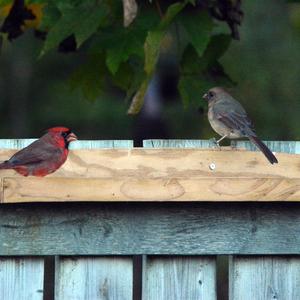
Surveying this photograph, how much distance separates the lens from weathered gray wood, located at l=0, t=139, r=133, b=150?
4.73 meters

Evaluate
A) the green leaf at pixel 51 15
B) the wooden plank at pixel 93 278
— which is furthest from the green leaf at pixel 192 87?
the wooden plank at pixel 93 278

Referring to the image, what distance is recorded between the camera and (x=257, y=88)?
1109 cm

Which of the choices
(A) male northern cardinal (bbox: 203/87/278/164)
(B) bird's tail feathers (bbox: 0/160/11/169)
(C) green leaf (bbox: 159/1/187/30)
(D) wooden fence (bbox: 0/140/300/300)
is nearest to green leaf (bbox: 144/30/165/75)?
(C) green leaf (bbox: 159/1/187/30)

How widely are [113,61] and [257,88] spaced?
20.3 feet

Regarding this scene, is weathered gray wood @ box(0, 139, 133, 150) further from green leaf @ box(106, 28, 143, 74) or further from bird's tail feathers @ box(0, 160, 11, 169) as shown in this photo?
green leaf @ box(106, 28, 143, 74)

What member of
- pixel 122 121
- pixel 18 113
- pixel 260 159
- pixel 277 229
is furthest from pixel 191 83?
pixel 18 113

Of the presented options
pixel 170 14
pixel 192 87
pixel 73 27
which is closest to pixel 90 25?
pixel 73 27

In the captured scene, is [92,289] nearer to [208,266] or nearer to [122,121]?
[208,266]

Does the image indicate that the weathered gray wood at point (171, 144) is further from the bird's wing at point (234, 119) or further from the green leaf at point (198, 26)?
the bird's wing at point (234, 119)

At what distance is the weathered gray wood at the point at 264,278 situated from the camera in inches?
165

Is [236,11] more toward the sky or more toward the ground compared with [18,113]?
more toward the ground

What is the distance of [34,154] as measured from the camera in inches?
195

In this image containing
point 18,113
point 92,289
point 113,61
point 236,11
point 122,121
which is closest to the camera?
point 92,289

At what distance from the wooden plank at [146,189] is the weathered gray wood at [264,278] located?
0.75 ft
